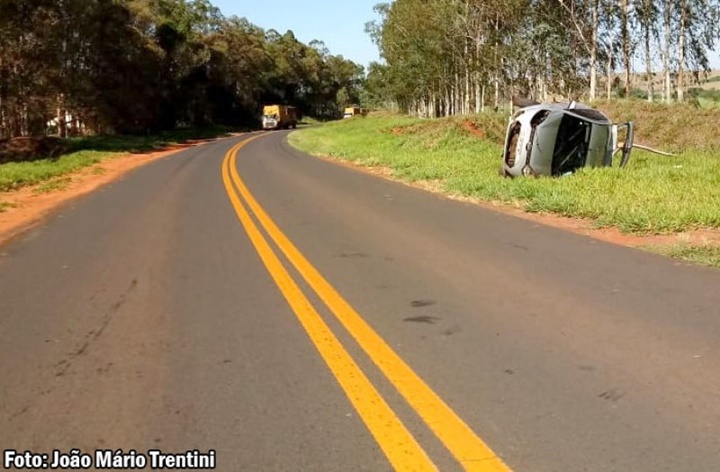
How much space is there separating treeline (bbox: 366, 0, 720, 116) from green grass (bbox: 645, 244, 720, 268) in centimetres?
2561

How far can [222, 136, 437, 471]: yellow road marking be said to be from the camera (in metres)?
3.23

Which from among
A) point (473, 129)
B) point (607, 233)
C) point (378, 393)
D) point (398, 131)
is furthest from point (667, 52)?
point (378, 393)

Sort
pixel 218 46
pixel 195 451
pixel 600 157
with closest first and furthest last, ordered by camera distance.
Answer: pixel 195 451 < pixel 600 157 < pixel 218 46

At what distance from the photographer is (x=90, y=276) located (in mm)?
7188

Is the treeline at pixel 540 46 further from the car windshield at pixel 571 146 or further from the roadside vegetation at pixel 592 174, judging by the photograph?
the car windshield at pixel 571 146

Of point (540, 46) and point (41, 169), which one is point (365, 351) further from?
point (540, 46)

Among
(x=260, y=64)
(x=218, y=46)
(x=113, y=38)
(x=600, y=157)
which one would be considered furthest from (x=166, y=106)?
(x=600, y=157)

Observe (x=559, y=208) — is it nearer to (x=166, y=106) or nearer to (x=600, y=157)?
(x=600, y=157)

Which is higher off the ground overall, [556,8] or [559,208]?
[556,8]

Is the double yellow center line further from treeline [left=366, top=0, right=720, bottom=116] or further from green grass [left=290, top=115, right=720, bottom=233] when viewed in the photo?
treeline [left=366, top=0, right=720, bottom=116]

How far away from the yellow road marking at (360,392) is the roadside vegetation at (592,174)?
5583 mm

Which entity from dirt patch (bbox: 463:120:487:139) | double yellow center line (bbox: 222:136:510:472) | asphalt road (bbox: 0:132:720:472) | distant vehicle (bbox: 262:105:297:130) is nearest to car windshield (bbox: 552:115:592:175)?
asphalt road (bbox: 0:132:720:472)

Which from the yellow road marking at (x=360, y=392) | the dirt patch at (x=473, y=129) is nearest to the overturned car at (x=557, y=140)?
the yellow road marking at (x=360, y=392)

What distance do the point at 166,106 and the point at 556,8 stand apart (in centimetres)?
3276
